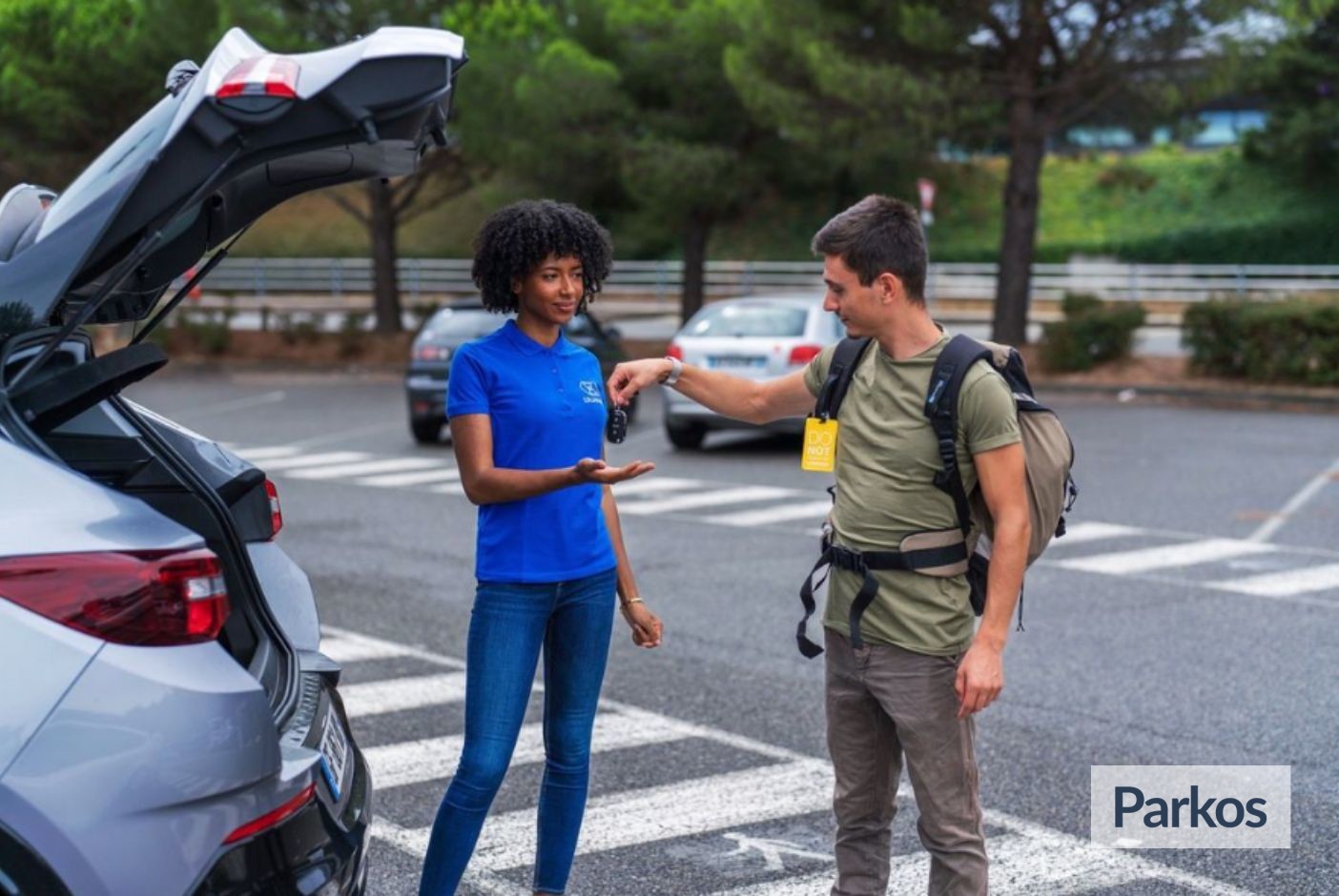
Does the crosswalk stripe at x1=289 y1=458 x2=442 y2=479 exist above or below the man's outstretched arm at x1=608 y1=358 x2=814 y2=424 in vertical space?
below

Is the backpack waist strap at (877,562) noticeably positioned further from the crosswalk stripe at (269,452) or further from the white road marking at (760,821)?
the crosswalk stripe at (269,452)

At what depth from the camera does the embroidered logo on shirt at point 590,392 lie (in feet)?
14.1

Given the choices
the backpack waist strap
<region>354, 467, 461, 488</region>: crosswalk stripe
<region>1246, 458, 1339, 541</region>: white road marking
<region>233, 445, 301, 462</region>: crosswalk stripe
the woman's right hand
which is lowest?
<region>233, 445, 301, 462</region>: crosswalk stripe

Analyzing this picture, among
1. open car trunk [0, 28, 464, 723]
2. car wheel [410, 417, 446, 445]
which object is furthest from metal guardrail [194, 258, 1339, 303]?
open car trunk [0, 28, 464, 723]

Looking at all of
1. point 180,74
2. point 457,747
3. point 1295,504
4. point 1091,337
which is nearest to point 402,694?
point 457,747

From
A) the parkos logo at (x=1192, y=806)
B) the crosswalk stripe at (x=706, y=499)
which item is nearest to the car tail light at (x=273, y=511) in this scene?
the parkos logo at (x=1192, y=806)

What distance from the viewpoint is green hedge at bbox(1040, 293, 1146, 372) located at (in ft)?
78.8

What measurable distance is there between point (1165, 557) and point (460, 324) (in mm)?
9362

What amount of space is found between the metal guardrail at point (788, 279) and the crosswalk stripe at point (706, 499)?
19.9 meters

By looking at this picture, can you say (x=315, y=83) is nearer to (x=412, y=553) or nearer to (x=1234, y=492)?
(x=412, y=553)

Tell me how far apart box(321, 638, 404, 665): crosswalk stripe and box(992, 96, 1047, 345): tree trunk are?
17581 mm

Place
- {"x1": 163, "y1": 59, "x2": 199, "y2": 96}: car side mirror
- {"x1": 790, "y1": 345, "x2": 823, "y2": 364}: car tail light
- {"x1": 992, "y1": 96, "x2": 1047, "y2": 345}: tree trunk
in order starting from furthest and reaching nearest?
{"x1": 992, "y1": 96, "x2": 1047, "y2": 345}: tree trunk < {"x1": 790, "y1": 345, "x2": 823, "y2": 364}: car tail light < {"x1": 163, "y1": 59, "x2": 199, "y2": 96}: car side mirror

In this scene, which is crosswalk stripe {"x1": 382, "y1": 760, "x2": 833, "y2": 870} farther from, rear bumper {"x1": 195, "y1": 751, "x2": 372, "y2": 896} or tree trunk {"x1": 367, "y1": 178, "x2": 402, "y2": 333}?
tree trunk {"x1": 367, "y1": 178, "x2": 402, "y2": 333}

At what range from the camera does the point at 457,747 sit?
645cm
